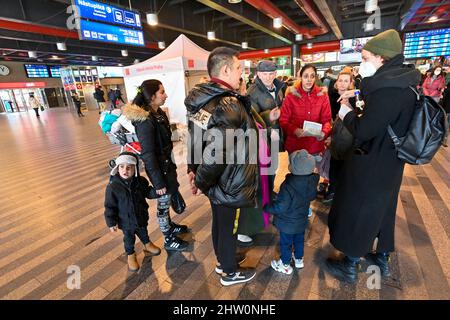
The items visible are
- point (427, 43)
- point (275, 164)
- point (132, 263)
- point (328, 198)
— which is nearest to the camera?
point (132, 263)

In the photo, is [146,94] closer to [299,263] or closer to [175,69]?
[299,263]

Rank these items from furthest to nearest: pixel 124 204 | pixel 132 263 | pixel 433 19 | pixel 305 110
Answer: pixel 433 19, pixel 305 110, pixel 132 263, pixel 124 204

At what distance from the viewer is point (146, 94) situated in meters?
1.96

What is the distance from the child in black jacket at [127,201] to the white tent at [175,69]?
5439mm

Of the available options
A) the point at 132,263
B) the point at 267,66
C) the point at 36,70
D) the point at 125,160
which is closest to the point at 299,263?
the point at 132,263

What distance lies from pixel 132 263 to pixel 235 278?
0.91 m

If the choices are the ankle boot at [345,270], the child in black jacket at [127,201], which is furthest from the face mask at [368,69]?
the child in black jacket at [127,201]

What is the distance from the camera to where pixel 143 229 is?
6.97 feet

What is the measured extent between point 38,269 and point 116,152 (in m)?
4.10

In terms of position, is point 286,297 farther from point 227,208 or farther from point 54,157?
point 54,157

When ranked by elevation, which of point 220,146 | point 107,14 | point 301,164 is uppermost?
point 107,14

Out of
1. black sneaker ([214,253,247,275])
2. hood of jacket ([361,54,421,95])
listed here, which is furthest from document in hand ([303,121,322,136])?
black sneaker ([214,253,247,275])
